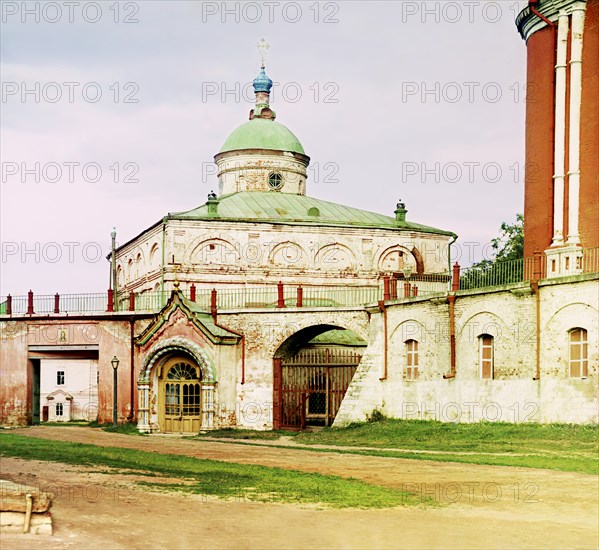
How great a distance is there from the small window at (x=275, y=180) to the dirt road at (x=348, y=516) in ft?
101

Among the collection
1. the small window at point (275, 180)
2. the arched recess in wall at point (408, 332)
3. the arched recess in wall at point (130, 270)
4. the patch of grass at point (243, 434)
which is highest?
the small window at point (275, 180)

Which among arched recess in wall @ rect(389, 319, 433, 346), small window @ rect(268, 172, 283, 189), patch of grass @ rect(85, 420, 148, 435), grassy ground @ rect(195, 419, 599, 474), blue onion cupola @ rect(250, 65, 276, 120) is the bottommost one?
patch of grass @ rect(85, 420, 148, 435)

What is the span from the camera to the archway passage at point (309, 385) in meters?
35.4

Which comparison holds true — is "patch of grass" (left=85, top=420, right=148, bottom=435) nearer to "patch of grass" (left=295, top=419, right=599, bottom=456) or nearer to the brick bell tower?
"patch of grass" (left=295, top=419, right=599, bottom=456)

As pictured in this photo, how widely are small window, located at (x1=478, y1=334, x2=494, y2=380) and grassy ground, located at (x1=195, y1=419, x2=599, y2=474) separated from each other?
5.14 feet

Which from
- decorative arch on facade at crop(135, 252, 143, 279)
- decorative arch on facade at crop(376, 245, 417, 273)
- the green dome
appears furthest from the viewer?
the green dome

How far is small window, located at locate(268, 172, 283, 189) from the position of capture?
165 feet

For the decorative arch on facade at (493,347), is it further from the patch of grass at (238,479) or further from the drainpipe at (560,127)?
the patch of grass at (238,479)

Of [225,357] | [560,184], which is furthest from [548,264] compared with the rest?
[225,357]

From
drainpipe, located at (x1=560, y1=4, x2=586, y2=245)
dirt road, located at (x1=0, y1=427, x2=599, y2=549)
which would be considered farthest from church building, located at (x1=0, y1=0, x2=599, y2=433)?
dirt road, located at (x1=0, y1=427, x2=599, y2=549)

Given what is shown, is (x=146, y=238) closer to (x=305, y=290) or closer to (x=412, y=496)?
(x=305, y=290)

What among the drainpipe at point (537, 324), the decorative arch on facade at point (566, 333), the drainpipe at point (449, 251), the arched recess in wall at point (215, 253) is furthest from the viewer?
the drainpipe at point (449, 251)

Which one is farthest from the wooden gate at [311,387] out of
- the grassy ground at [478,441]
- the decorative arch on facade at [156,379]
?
the grassy ground at [478,441]

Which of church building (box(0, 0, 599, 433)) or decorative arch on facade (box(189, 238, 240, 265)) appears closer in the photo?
church building (box(0, 0, 599, 433))
